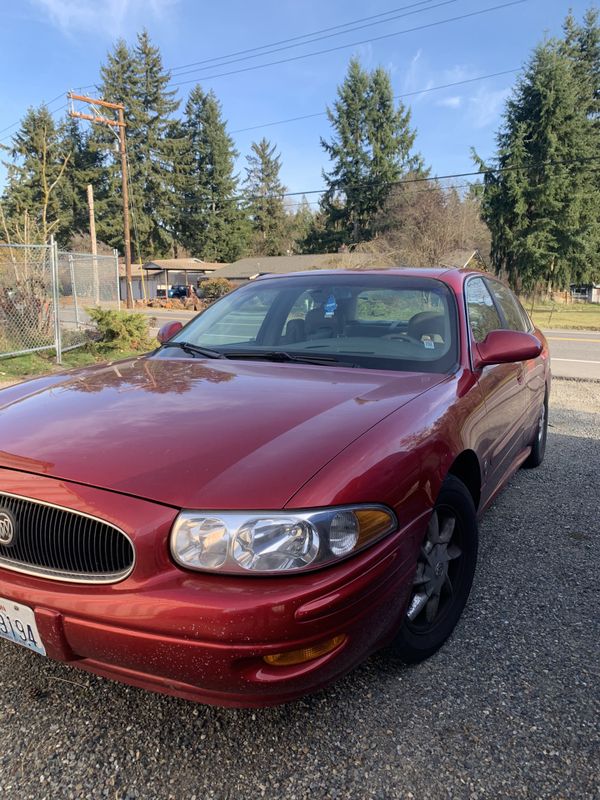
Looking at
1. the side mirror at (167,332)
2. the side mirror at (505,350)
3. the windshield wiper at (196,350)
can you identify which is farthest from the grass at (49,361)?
the side mirror at (505,350)

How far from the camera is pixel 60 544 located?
5.63 feet

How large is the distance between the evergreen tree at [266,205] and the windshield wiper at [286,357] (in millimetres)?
70818

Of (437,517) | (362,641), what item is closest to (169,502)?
(362,641)

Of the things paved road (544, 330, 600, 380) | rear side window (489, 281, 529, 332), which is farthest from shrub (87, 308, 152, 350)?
rear side window (489, 281, 529, 332)

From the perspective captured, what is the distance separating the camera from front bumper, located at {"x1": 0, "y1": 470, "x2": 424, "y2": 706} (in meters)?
1.51

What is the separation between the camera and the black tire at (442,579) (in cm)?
216

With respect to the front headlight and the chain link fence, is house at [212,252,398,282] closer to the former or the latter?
the chain link fence

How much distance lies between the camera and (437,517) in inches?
88.8

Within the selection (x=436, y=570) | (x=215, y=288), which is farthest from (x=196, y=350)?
(x=215, y=288)

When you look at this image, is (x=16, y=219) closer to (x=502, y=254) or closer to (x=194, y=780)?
(x=194, y=780)

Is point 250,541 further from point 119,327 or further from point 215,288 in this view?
point 215,288

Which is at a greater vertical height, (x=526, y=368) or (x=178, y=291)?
(x=178, y=291)

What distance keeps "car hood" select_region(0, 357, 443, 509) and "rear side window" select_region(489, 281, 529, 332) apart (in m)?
1.73

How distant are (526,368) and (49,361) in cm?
867
